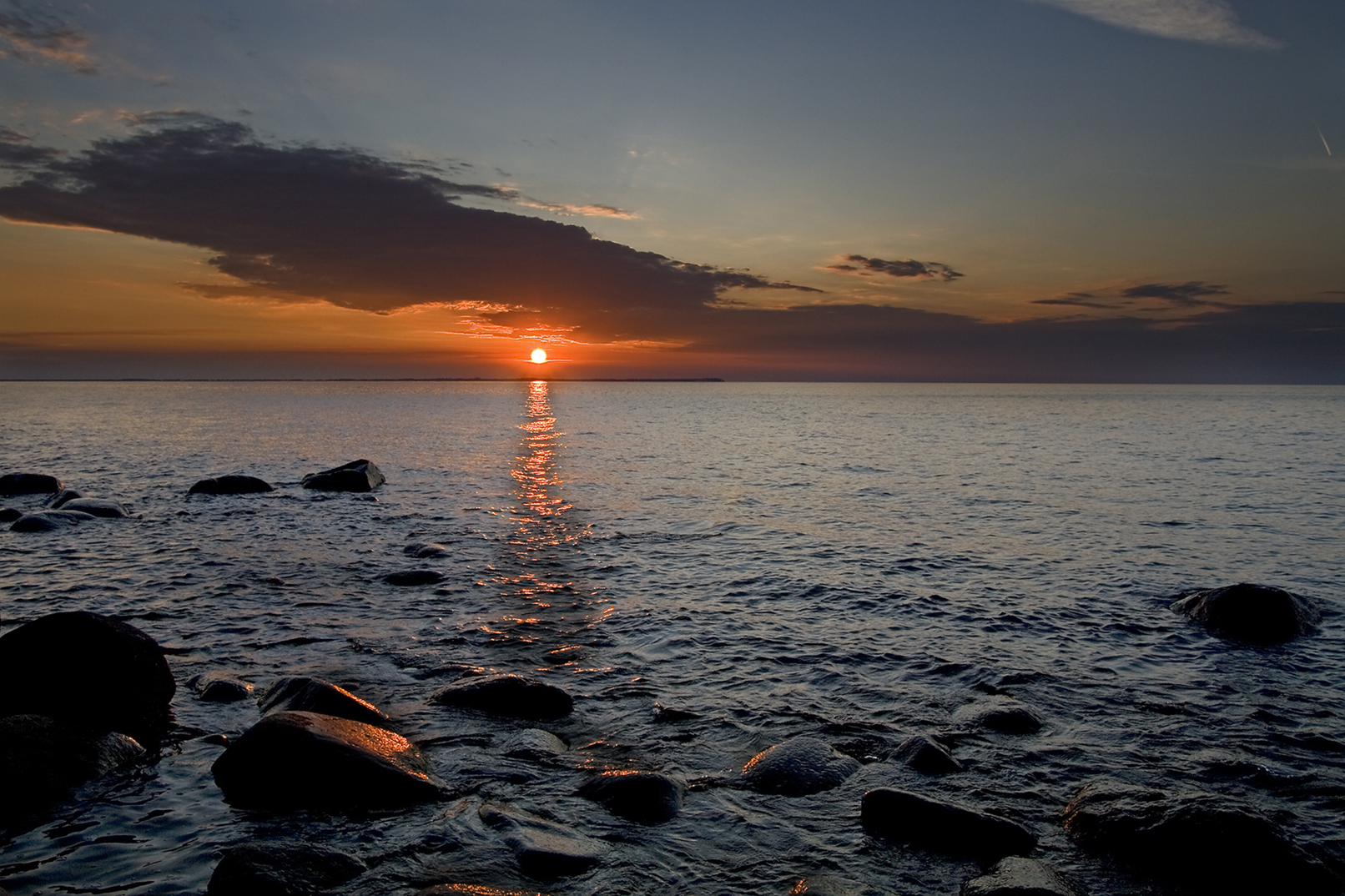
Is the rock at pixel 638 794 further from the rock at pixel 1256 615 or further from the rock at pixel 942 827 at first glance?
the rock at pixel 1256 615

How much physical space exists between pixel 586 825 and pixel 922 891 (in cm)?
337

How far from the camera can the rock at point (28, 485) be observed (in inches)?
1291

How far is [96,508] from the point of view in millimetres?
26641

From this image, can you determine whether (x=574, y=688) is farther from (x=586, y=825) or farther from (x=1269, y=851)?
(x=1269, y=851)

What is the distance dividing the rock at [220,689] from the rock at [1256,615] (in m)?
17.6

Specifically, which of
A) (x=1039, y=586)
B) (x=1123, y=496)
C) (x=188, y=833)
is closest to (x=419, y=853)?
(x=188, y=833)

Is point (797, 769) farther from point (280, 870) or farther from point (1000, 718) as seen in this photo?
point (280, 870)

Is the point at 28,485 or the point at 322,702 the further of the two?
the point at 28,485

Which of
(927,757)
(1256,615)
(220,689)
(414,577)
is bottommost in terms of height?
(414,577)

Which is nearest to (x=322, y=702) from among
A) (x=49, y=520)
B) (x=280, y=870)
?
(x=280, y=870)

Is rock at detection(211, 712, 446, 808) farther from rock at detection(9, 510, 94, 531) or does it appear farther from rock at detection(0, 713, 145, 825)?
rock at detection(9, 510, 94, 531)

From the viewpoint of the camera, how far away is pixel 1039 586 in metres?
18.4

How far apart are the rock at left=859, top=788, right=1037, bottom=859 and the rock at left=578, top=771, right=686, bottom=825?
6.91 ft

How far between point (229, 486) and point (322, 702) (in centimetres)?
2793
